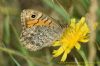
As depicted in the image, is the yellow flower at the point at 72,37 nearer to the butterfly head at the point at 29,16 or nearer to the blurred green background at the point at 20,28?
the blurred green background at the point at 20,28

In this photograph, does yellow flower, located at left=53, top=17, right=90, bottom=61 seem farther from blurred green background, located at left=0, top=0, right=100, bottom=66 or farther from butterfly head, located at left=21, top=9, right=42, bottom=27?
butterfly head, located at left=21, top=9, right=42, bottom=27

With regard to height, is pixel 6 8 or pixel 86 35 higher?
pixel 6 8

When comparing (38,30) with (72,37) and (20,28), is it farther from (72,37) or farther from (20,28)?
(20,28)

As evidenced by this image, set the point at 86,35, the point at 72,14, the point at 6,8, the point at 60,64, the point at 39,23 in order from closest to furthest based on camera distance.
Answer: the point at 86,35, the point at 39,23, the point at 60,64, the point at 72,14, the point at 6,8

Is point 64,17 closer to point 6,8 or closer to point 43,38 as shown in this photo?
point 43,38

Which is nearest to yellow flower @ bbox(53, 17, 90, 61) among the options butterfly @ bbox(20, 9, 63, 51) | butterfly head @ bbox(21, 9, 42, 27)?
butterfly @ bbox(20, 9, 63, 51)

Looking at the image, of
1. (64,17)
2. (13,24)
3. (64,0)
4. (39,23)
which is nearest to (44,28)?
(39,23)
